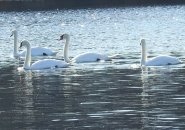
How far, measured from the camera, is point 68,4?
111 m

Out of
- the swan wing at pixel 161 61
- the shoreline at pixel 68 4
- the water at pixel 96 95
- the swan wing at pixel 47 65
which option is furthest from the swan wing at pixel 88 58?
the shoreline at pixel 68 4

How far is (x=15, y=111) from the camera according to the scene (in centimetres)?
1991

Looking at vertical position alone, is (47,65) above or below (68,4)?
below

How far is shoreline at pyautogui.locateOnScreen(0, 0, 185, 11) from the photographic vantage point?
10638 cm

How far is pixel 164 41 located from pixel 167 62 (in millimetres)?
14068

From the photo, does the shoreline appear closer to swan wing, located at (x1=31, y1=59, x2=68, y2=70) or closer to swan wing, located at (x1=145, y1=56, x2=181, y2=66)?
swan wing, located at (x1=31, y1=59, x2=68, y2=70)

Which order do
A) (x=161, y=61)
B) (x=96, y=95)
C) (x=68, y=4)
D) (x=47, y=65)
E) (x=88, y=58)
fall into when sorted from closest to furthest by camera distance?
1. (x=96, y=95)
2. (x=161, y=61)
3. (x=47, y=65)
4. (x=88, y=58)
5. (x=68, y=4)

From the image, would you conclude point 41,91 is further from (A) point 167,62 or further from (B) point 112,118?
(A) point 167,62

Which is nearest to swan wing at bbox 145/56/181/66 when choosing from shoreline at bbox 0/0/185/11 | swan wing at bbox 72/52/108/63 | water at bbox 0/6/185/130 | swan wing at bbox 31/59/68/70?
water at bbox 0/6/185/130

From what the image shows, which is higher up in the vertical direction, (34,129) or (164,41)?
(164,41)

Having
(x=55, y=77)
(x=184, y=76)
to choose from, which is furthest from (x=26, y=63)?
(x=184, y=76)

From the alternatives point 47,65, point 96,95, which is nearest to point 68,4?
point 47,65

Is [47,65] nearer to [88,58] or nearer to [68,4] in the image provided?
[88,58]

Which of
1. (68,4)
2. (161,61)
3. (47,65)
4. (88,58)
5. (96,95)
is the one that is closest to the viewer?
(96,95)
